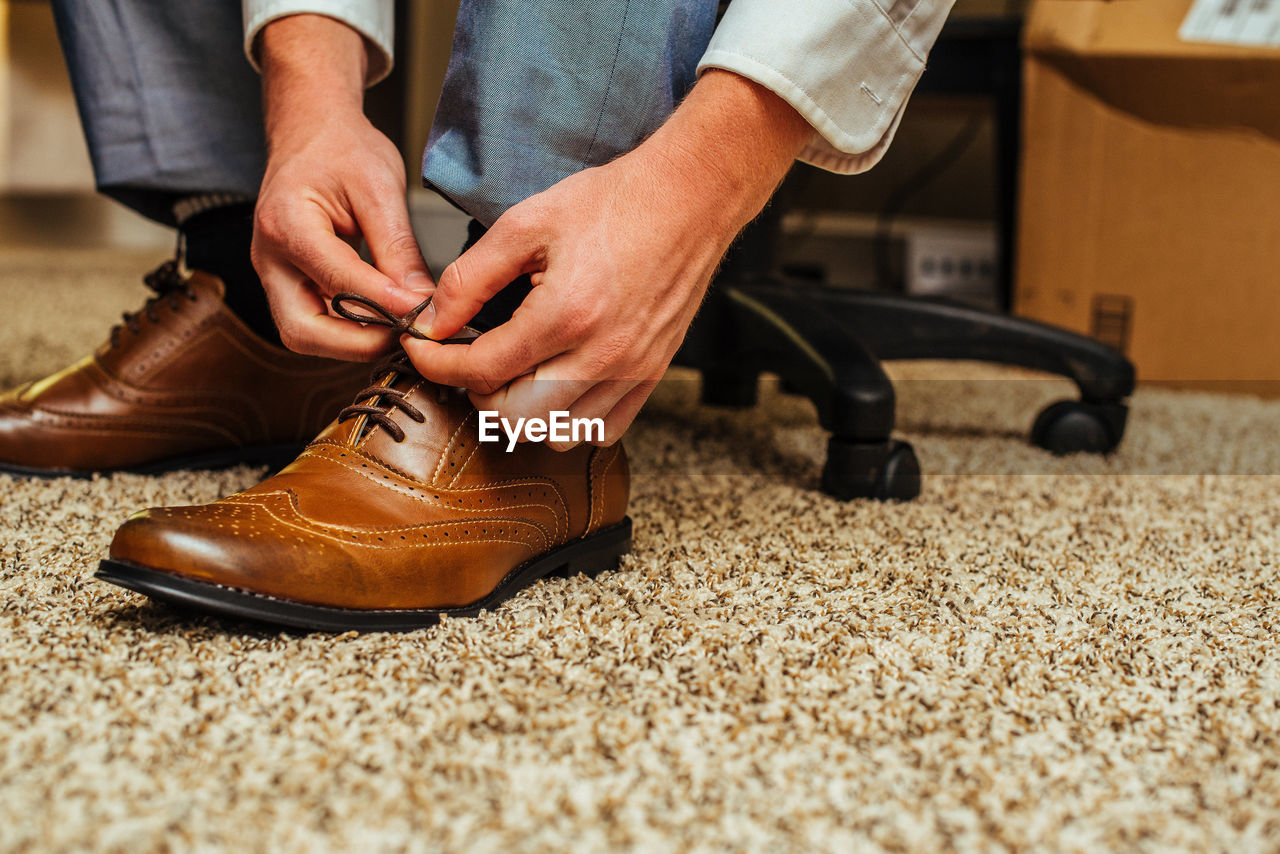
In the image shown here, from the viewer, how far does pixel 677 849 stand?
12.6 inches

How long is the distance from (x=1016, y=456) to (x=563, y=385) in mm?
617

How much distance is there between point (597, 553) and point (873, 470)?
268mm

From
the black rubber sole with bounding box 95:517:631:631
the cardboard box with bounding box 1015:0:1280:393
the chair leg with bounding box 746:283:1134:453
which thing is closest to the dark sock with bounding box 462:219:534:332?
the black rubber sole with bounding box 95:517:631:631

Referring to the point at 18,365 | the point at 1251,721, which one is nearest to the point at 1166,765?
the point at 1251,721

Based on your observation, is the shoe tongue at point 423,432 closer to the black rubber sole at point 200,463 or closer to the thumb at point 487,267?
the thumb at point 487,267

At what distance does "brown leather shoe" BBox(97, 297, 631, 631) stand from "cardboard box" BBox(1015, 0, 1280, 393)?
1010 mm

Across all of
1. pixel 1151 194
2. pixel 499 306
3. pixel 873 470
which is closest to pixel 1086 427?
pixel 873 470

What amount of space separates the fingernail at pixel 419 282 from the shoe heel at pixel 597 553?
6.8 inches

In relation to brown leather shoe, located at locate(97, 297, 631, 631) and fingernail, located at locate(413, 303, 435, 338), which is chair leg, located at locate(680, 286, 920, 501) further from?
fingernail, located at locate(413, 303, 435, 338)

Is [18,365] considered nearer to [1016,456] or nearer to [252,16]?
[252,16]

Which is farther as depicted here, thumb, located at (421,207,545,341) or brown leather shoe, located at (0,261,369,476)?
brown leather shoe, located at (0,261,369,476)

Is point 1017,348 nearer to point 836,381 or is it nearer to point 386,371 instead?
point 836,381

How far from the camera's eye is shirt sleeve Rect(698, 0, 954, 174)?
46cm

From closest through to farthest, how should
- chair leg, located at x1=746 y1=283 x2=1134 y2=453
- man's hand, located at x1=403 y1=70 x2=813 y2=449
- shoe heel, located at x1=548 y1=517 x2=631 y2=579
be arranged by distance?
1. man's hand, located at x1=403 y1=70 x2=813 y2=449
2. shoe heel, located at x1=548 y1=517 x2=631 y2=579
3. chair leg, located at x1=746 y1=283 x2=1134 y2=453
